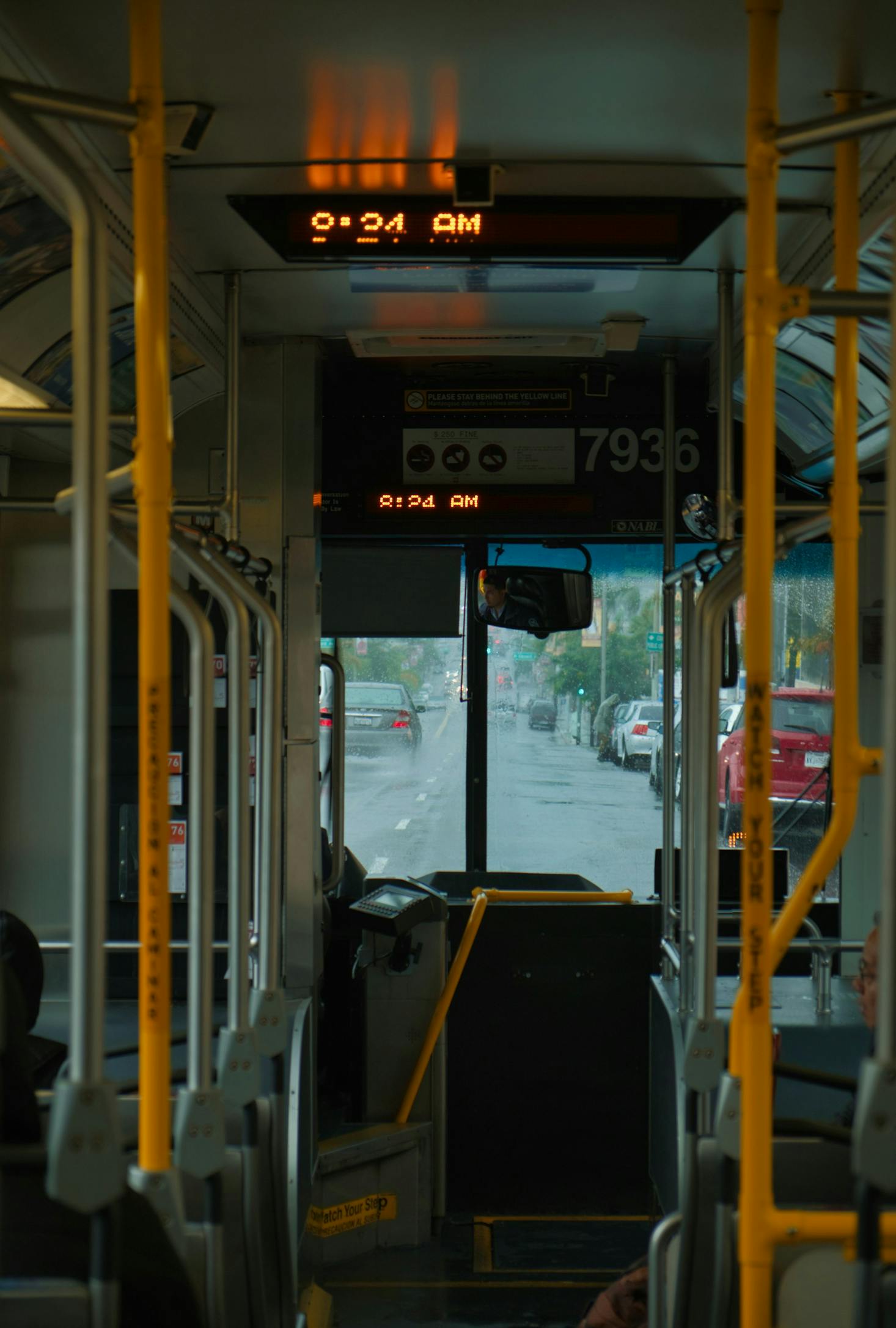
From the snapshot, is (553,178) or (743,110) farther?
(553,178)

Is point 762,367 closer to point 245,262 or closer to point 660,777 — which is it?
point 245,262

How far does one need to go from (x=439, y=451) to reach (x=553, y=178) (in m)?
2.29

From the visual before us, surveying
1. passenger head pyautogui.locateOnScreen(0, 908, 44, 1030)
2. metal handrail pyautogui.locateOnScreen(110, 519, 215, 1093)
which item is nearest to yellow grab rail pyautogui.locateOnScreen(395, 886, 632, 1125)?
passenger head pyautogui.locateOnScreen(0, 908, 44, 1030)

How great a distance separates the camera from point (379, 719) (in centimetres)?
586

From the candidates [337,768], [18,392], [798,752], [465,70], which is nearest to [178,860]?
[337,768]

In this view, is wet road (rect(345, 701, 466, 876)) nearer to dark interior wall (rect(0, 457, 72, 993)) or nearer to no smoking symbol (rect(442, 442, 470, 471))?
no smoking symbol (rect(442, 442, 470, 471))

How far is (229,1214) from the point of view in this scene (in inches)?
100

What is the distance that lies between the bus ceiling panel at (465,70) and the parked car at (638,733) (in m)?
3.21

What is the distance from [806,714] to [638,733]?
776mm

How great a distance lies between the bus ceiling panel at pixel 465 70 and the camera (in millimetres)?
2361

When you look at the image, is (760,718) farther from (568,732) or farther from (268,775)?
(568,732)

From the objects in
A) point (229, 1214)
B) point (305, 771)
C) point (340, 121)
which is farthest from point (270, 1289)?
point (340, 121)

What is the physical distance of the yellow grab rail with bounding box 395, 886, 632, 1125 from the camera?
16.4 ft

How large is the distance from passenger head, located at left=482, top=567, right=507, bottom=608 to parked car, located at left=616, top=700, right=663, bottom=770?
0.84 metres
